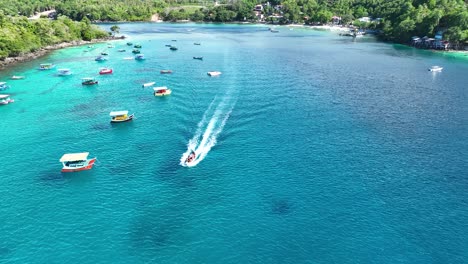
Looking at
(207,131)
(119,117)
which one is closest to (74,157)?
(119,117)

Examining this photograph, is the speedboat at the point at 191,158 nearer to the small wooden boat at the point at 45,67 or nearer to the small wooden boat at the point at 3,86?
the small wooden boat at the point at 3,86

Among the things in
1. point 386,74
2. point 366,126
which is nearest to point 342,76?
point 386,74

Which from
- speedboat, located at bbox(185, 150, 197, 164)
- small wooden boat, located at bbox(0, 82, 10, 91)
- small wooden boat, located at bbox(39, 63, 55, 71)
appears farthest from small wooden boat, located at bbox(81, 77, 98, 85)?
speedboat, located at bbox(185, 150, 197, 164)

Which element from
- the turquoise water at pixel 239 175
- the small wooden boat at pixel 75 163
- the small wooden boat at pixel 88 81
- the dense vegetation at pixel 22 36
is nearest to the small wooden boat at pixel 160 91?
the turquoise water at pixel 239 175

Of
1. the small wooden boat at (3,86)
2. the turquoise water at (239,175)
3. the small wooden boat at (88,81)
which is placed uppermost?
the small wooden boat at (88,81)

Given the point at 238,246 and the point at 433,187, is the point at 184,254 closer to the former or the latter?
the point at 238,246

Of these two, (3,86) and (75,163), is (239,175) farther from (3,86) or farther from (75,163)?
(3,86)
